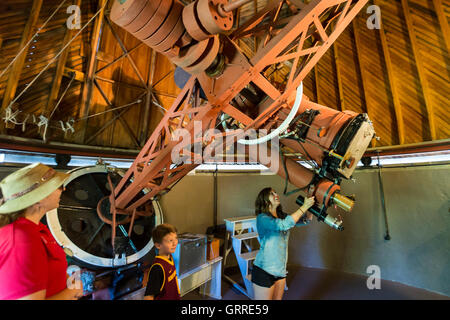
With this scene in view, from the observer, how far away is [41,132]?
12.3 feet

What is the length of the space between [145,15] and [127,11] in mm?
89

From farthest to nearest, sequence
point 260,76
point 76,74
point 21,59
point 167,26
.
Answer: point 76,74 < point 21,59 < point 260,76 < point 167,26

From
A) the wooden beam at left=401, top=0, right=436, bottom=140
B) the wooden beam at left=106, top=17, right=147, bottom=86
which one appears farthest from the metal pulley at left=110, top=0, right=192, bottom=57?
the wooden beam at left=401, top=0, right=436, bottom=140

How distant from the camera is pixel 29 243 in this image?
1.00 metres

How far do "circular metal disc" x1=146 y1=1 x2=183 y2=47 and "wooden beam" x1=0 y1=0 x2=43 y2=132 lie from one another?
10.5 ft

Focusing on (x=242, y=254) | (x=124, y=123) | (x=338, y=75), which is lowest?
(x=242, y=254)

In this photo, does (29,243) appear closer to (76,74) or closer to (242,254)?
(242,254)

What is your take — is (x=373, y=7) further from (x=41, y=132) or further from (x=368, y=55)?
(x=41, y=132)

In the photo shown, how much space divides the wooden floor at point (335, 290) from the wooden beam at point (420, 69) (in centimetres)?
299

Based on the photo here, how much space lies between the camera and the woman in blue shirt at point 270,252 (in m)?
2.25

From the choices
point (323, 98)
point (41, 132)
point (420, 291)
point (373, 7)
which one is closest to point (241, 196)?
point (323, 98)

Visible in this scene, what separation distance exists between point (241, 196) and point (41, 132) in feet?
14.7

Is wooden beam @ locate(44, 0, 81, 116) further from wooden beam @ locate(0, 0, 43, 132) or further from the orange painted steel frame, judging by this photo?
the orange painted steel frame

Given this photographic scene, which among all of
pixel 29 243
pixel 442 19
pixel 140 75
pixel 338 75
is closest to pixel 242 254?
pixel 29 243
